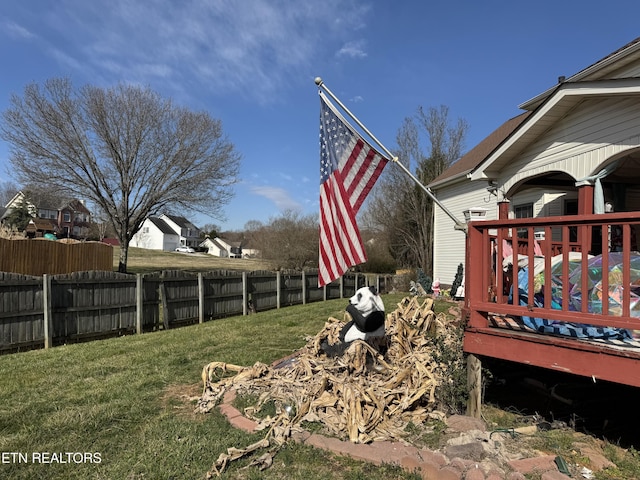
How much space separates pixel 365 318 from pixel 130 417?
2.42 m

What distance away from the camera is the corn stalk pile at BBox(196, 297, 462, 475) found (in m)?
3.20

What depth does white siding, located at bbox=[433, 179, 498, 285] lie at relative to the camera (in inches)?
551

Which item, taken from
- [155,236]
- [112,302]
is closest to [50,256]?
[112,302]

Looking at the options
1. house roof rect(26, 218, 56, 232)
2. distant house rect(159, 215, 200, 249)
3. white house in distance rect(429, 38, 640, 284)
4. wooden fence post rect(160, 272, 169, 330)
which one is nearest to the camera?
white house in distance rect(429, 38, 640, 284)

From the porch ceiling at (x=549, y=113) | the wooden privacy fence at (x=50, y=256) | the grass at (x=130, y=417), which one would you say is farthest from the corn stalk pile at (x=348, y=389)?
the wooden privacy fence at (x=50, y=256)

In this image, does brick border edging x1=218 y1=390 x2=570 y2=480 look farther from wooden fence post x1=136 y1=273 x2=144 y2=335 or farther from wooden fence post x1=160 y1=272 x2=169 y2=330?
wooden fence post x1=160 y1=272 x2=169 y2=330

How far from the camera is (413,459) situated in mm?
2721

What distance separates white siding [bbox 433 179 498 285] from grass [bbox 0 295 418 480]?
9.37 metres

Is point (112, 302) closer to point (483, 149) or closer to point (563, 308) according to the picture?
point (563, 308)

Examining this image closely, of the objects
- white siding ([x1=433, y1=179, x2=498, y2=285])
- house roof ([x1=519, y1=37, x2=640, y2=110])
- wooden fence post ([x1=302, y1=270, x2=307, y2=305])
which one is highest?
house roof ([x1=519, y1=37, x2=640, y2=110])

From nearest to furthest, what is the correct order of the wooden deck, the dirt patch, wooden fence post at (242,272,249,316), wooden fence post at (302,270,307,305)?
the wooden deck
the dirt patch
wooden fence post at (242,272,249,316)
wooden fence post at (302,270,307,305)

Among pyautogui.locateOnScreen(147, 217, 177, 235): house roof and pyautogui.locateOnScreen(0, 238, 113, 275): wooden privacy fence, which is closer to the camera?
pyautogui.locateOnScreen(0, 238, 113, 275): wooden privacy fence

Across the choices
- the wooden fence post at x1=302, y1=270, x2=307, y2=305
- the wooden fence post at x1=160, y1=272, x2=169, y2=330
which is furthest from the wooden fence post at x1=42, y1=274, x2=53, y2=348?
the wooden fence post at x1=302, y1=270, x2=307, y2=305

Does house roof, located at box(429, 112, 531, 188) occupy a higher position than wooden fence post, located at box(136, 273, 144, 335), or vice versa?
house roof, located at box(429, 112, 531, 188)
